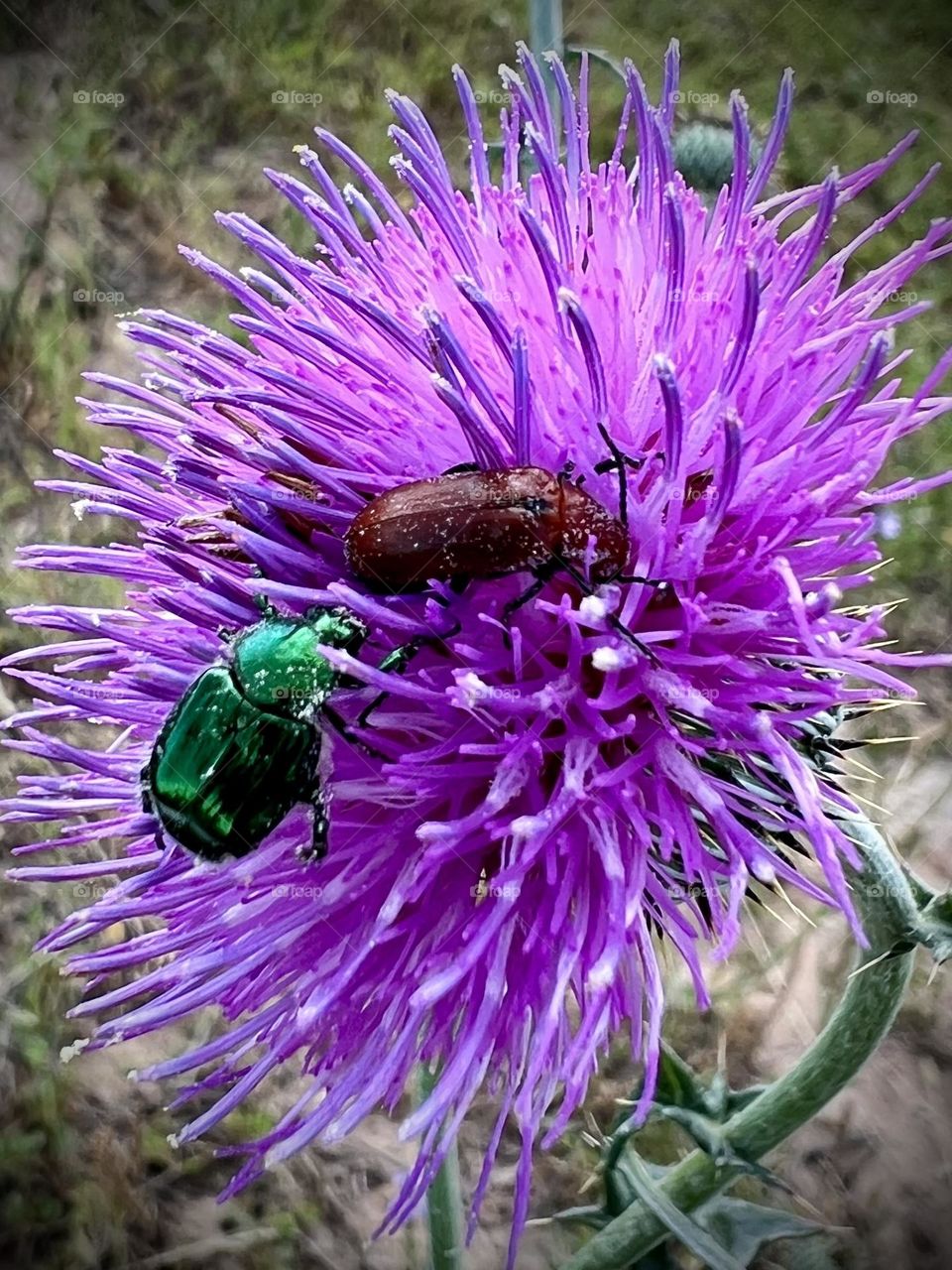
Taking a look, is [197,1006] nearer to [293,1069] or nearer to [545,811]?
[545,811]

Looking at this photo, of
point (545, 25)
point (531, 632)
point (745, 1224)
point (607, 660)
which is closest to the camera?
point (607, 660)

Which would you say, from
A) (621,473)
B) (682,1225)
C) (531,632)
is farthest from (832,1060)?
(621,473)

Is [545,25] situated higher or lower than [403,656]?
higher

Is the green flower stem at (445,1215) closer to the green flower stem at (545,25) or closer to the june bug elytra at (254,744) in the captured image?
the june bug elytra at (254,744)

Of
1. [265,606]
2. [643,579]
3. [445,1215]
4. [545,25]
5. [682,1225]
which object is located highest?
[545,25]

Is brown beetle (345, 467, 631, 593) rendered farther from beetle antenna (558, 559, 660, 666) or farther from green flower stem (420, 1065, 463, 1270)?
green flower stem (420, 1065, 463, 1270)

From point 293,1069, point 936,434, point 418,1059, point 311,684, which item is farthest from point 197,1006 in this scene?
point 936,434

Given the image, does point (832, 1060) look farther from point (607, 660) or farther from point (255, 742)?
point (255, 742)
